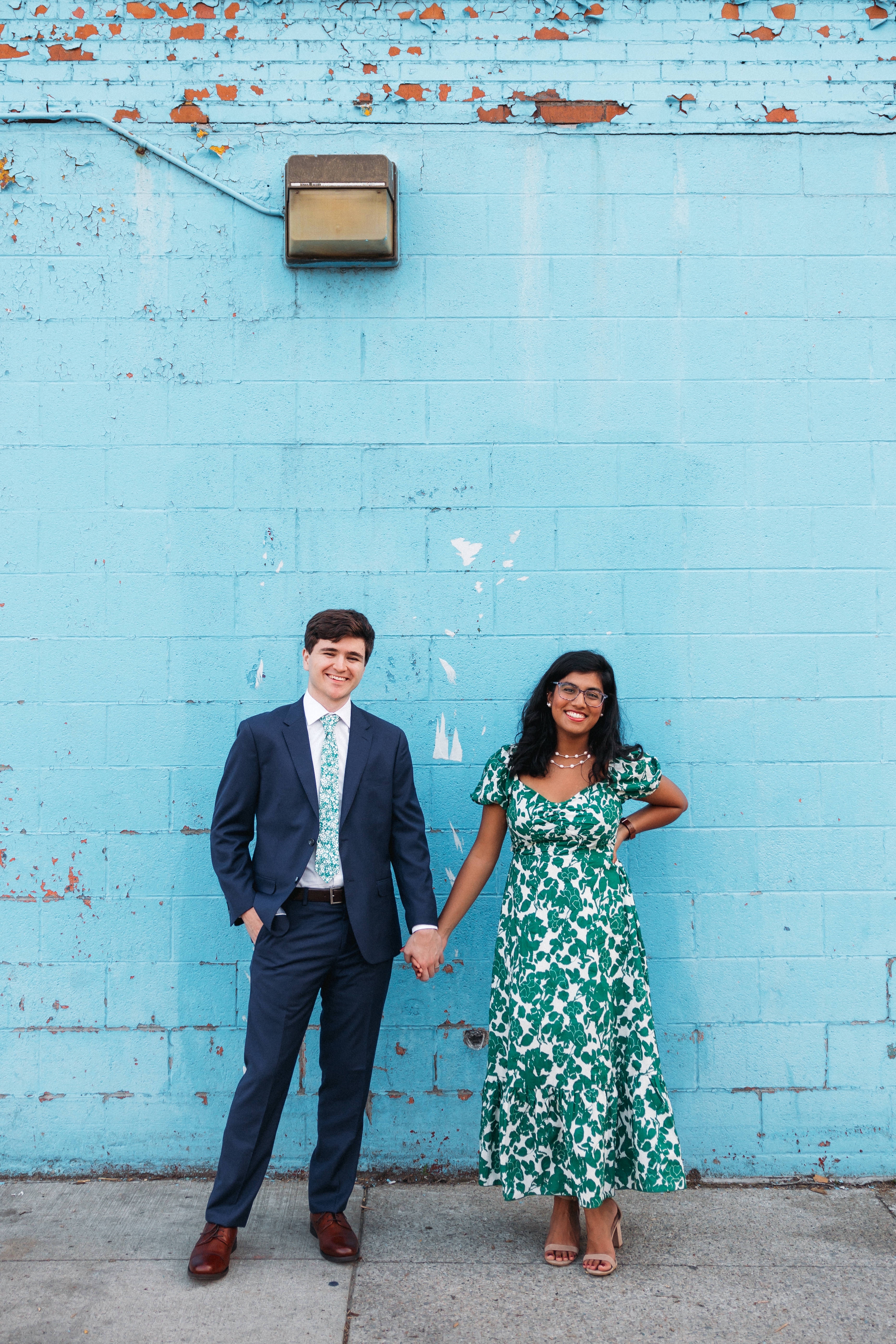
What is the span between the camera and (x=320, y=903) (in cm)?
313

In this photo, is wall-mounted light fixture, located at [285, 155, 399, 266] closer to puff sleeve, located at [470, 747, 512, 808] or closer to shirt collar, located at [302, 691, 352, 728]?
shirt collar, located at [302, 691, 352, 728]

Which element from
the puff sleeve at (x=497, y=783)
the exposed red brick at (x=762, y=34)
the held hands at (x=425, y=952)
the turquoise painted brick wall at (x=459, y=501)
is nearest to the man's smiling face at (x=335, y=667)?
the puff sleeve at (x=497, y=783)

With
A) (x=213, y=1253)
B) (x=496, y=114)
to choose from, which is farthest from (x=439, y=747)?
(x=496, y=114)

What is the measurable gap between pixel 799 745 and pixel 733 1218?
163 cm

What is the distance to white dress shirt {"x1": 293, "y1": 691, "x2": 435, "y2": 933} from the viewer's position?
3.14m

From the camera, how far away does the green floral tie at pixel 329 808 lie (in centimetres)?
313

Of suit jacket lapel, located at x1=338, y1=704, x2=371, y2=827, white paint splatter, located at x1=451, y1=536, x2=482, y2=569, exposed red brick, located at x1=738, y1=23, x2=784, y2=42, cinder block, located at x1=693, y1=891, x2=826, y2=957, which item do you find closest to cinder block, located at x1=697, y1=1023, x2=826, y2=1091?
cinder block, located at x1=693, y1=891, x2=826, y2=957

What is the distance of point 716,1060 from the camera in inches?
151

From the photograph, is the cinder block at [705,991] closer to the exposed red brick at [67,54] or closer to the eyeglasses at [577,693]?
the eyeglasses at [577,693]

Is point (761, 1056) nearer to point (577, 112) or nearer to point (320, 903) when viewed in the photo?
point (320, 903)

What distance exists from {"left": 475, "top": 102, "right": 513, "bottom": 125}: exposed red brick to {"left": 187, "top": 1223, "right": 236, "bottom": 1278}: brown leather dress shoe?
3840 mm

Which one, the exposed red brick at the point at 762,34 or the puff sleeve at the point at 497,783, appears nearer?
the puff sleeve at the point at 497,783

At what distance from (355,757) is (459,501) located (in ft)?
3.71

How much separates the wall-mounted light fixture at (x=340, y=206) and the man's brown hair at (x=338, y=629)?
1.41 meters
